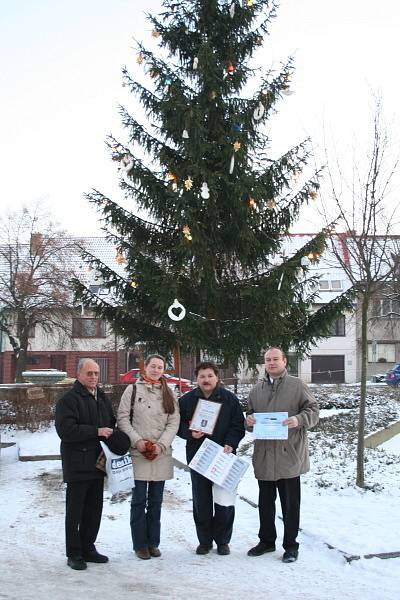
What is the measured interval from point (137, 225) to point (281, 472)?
8.60m

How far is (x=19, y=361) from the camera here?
96.9 ft

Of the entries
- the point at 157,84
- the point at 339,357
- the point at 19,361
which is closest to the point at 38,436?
the point at 157,84

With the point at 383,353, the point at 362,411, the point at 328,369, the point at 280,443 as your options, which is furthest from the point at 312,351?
the point at 280,443

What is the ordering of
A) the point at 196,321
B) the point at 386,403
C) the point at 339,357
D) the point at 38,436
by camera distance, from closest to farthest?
the point at 196,321 < the point at 38,436 < the point at 386,403 < the point at 339,357

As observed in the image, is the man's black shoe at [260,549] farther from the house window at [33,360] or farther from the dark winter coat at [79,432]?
the house window at [33,360]

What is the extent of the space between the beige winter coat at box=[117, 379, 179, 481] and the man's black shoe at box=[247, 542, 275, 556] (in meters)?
1.05

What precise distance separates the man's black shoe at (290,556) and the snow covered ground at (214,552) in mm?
54

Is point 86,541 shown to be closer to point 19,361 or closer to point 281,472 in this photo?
point 281,472

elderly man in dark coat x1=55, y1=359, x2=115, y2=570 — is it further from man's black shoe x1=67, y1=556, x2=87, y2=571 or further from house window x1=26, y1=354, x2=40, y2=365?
house window x1=26, y1=354, x2=40, y2=365

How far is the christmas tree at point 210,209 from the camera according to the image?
12.5 m

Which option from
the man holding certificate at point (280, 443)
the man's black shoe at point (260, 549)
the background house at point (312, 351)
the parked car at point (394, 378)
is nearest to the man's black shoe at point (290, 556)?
the man holding certificate at point (280, 443)

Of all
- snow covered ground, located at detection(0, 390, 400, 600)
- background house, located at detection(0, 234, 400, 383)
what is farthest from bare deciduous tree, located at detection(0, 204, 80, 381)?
snow covered ground, located at detection(0, 390, 400, 600)

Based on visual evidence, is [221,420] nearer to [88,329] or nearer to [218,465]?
[218,465]

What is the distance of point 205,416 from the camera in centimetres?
611
